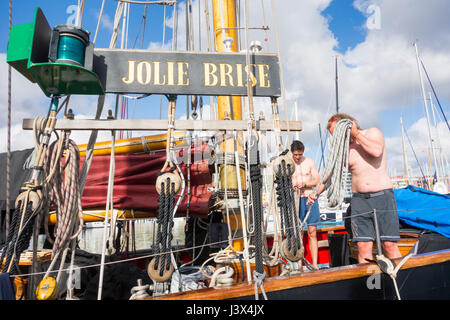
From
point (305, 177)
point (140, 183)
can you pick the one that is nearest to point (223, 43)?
point (140, 183)

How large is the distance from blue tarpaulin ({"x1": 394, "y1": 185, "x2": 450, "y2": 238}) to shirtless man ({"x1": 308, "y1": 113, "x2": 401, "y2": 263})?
29 cm

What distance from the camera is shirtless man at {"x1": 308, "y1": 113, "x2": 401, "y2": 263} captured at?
2.61 m

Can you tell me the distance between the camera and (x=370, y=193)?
271 centimetres

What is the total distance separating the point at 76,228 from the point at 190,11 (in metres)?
4.77

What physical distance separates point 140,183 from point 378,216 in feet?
8.14

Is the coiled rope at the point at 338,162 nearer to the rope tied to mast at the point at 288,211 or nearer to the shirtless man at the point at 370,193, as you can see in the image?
the shirtless man at the point at 370,193

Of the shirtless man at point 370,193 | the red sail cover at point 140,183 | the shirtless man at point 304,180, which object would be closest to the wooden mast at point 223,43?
the red sail cover at point 140,183

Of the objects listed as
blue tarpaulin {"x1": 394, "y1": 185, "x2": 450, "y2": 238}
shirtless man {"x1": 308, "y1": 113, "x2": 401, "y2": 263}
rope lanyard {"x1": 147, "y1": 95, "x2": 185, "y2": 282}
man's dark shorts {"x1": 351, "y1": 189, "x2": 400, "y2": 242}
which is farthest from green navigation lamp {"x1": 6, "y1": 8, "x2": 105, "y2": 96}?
blue tarpaulin {"x1": 394, "y1": 185, "x2": 450, "y2": 238}

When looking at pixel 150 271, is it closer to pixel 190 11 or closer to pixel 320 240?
pixel 320 240

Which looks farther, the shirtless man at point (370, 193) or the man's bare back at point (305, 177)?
the man's bare back at point (305, 177)

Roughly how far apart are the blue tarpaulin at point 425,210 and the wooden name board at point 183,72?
188 cm

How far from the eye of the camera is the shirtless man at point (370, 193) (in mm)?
2607

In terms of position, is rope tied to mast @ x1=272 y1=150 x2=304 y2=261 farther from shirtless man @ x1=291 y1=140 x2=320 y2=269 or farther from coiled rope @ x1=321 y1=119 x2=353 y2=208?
shirtless man @ x1=291 y1=140 x2=320 y2=269
